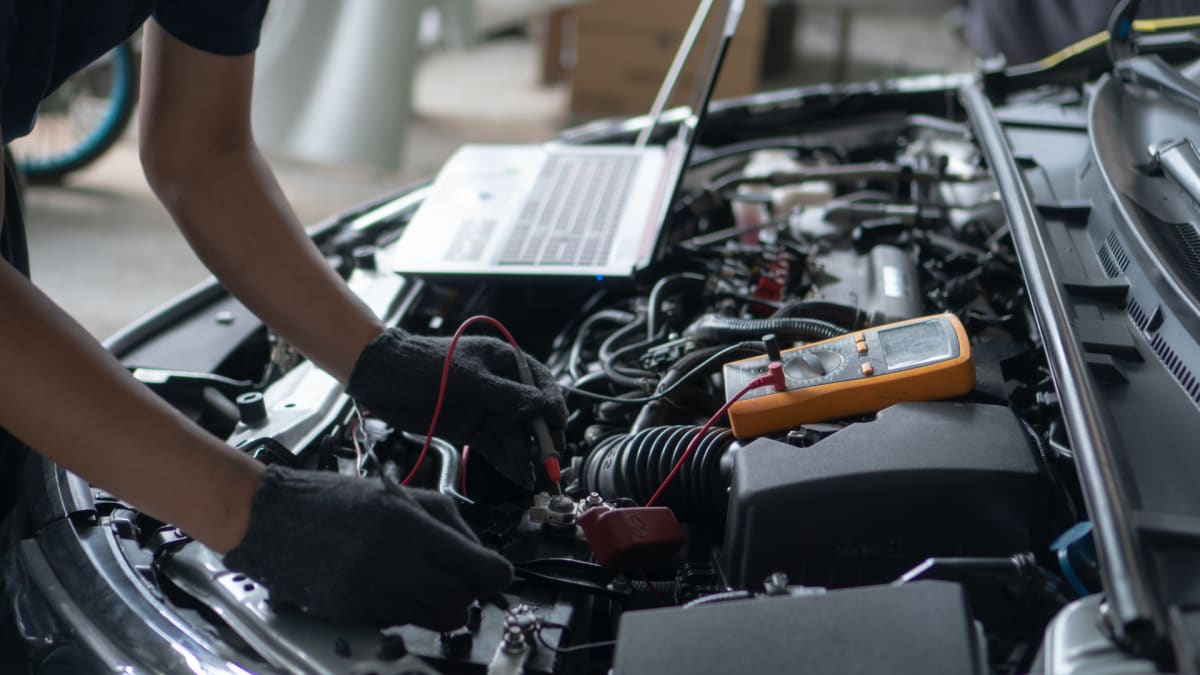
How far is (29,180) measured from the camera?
3559mm

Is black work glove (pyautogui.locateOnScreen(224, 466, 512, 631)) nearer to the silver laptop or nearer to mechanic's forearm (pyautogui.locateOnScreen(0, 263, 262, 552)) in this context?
mechanic's forearm (pyautogui.locateOnScreen(0, 263, 262, 552))

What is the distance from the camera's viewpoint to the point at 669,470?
0.93m

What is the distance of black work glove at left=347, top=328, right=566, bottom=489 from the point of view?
3.13 ft

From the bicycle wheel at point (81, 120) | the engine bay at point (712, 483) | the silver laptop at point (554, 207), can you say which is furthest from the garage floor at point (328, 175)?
the engine bay at point (712, 483)

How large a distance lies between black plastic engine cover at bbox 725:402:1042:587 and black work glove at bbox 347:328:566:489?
22 centimetres

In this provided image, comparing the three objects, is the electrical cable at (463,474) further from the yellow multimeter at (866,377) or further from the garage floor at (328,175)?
the garage floor at (328,175)

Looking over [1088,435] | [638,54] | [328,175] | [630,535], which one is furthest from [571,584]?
[638,54]

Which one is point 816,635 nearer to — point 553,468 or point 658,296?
point 553,468

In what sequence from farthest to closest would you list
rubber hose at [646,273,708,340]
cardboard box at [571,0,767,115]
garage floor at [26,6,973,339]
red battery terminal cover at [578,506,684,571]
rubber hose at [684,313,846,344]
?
cardboard box at [571,0,767,115], garage floor at [26,6,973,339], rubber hose at [646,273,708,340], rubber hose at [684,313,846,344], red battery terminal cover at [578,506,684,571]

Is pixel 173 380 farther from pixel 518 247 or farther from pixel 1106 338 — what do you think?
pixel 1106 338

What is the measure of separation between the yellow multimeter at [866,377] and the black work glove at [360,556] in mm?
291

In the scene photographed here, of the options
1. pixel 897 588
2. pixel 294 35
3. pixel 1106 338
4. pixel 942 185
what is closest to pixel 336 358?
pixel 897 588

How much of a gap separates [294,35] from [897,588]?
320cm

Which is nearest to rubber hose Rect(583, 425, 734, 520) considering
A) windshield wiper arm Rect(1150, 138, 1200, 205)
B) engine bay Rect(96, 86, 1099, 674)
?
engine bay Rect(96, 86, 1099, 674)
